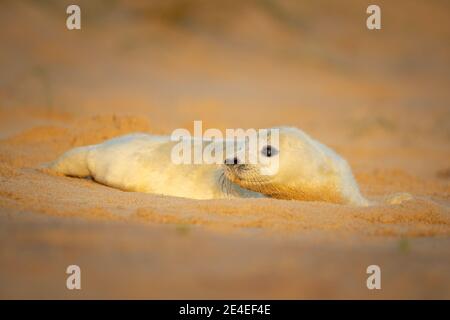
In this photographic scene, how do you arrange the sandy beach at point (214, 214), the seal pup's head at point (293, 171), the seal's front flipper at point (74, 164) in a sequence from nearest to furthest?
the sandy beach at point (214, 214) < the seal pup's head at point (293, 171) < the seal's front flipper at point (74, 164)

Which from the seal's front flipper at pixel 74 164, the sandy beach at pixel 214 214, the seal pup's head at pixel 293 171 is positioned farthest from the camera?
the seal's front flipper at pixel 74 164

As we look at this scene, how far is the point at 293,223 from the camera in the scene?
4.22 m

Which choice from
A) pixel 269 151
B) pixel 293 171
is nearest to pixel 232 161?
pixel 269 151

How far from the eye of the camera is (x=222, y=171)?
5.91 m

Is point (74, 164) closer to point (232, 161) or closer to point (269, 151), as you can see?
point (232, 161)

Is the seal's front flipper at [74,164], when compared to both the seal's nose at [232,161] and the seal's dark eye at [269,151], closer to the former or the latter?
the seal's nose at [232,161]

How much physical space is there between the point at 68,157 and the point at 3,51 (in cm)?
1436

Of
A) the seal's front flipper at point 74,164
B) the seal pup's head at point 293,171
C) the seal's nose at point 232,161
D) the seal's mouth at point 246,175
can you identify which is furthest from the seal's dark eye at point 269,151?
the seal's front flipper at point 74,164

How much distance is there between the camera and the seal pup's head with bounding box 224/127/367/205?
5.10 meters

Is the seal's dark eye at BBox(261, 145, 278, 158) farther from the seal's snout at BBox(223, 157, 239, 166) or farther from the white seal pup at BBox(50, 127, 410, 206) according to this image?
the seal's snout at BBox(223, 157, 239, 166)

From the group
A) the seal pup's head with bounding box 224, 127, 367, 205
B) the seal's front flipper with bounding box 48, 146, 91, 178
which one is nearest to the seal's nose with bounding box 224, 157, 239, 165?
the seal pup's head with bounding box 224, 127, 367, 205

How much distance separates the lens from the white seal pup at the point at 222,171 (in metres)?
5.15
